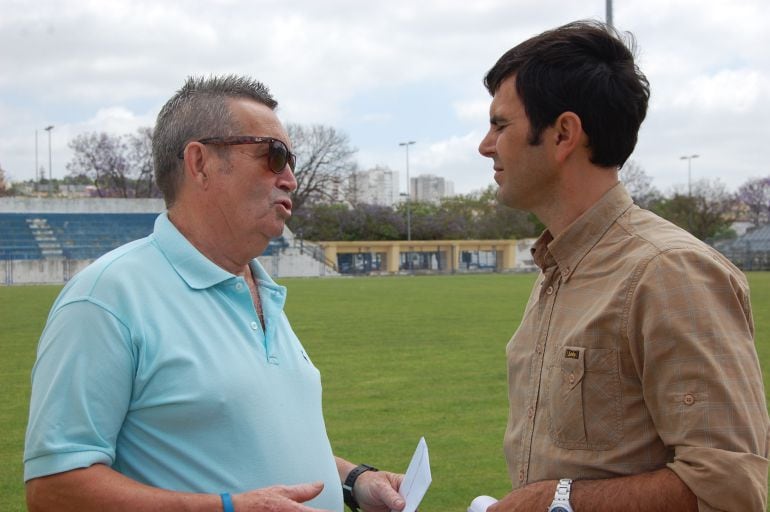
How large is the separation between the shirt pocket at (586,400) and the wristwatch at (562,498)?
100 millimetres

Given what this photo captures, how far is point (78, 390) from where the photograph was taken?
2371 mm

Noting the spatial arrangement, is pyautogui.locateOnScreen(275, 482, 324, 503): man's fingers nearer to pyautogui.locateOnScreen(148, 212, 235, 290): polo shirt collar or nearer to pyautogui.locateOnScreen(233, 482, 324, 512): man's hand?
pyautogui.locateOnScreen(233, 482, 324, 512): man's hand

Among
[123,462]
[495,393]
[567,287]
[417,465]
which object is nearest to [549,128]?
[567,287]

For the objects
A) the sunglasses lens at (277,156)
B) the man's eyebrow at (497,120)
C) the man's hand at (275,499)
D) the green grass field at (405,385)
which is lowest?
the green grass field at (405,385)

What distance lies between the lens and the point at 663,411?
2.18m

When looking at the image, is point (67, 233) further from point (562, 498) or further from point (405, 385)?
point (562, 498)

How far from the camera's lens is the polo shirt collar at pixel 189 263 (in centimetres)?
275

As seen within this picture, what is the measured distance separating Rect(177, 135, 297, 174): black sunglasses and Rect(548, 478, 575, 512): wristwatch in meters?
1.38

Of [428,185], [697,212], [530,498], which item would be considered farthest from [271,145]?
[428,185]

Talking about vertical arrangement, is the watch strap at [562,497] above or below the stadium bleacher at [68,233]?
below

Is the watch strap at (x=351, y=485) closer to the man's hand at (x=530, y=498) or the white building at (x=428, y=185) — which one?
the man's hand at (x=530, y=498)

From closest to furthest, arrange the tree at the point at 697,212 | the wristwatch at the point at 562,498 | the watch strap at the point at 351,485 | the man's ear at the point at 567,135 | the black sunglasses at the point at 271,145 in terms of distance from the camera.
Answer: the wristwatch at the point at 562,498 < the man's ear at the point at 567,135 < the black sunglasses at the point at 271,145 < the watch strap at the point at 351,485 < the tree at the point at 697,212

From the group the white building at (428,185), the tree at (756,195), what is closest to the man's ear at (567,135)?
the tree at (756,195)

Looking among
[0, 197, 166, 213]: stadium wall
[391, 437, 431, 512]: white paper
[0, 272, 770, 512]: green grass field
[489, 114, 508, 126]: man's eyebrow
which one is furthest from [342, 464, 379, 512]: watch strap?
[0, 197, 166, 213]: stadium wall
